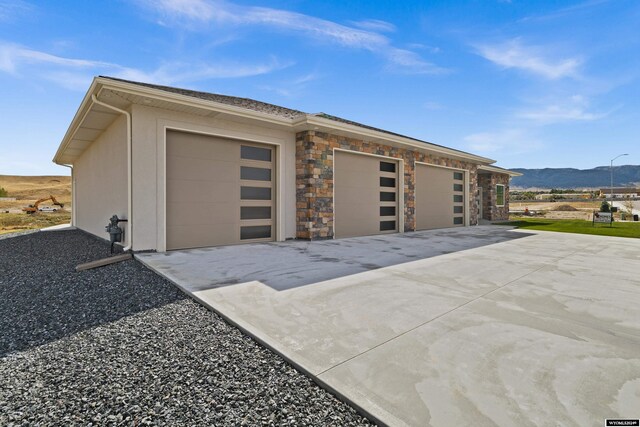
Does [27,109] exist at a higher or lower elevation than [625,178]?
lower

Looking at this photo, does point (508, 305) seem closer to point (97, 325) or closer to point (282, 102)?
point (97, 325)

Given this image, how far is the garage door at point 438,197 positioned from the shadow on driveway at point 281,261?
4.31 m

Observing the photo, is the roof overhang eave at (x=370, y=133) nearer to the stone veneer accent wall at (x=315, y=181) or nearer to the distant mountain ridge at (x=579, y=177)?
the stone veneer accent wall at (x=315, y=181)

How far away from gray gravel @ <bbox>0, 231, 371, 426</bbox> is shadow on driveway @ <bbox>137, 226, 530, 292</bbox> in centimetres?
99

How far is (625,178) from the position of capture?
149m

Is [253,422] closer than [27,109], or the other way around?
[253,422]

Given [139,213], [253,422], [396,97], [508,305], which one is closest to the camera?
[253,422]

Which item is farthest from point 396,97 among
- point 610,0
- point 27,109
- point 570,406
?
point 27,109

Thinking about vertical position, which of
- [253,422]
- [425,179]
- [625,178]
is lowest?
[253,422]

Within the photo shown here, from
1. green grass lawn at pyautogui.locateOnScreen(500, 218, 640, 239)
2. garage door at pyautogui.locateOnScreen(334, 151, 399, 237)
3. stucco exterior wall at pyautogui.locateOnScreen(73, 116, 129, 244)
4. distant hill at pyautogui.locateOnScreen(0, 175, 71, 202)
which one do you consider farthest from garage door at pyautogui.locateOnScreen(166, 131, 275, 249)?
distant hill at pyautogui.locateOnScreen(0, 175, 71, 202)

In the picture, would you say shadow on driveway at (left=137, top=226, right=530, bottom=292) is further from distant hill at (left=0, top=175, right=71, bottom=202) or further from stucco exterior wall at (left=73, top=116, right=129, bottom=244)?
distant hill at (left=0, top=175, right=71, bottom=202)

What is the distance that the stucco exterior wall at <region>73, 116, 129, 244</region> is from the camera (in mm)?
7047

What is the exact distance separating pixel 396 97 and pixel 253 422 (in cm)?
1187

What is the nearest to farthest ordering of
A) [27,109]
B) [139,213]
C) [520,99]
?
[139,213]
[27,109]
[520,99]
